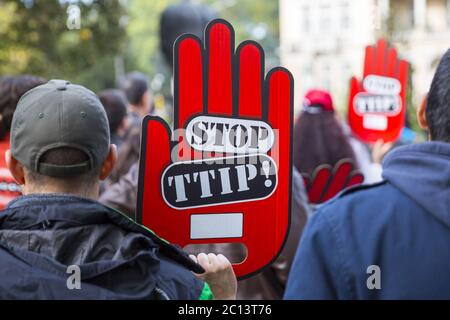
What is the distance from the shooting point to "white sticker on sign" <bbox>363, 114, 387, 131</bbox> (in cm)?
498

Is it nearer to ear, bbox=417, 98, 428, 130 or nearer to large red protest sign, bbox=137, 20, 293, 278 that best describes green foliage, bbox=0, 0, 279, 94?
large red protest sign, bbox=137, 20, 293, 278

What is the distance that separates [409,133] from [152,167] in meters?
4.70

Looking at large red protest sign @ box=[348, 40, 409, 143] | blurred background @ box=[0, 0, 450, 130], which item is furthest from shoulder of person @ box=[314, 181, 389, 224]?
blurred background @ box=[0, 0, 450, 130]

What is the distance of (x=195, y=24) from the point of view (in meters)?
9.55

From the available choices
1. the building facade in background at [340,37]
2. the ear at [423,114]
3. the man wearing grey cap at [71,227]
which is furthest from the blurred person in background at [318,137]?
the building facade in background at [340,37]

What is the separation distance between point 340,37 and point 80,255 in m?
35.5

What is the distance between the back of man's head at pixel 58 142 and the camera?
181 centimetres

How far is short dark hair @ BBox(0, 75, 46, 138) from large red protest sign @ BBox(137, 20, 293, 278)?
3.53ft

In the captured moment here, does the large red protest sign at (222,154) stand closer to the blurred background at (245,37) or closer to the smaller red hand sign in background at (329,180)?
the smaller red hand sign in background at (329,180)

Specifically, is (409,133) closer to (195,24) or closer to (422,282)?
(195,24)

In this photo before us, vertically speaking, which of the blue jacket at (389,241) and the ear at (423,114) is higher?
the ear at (423,114)

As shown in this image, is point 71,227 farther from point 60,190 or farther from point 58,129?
point 58,129

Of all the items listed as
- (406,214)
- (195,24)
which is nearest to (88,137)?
(406,214)

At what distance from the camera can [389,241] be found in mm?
1607
